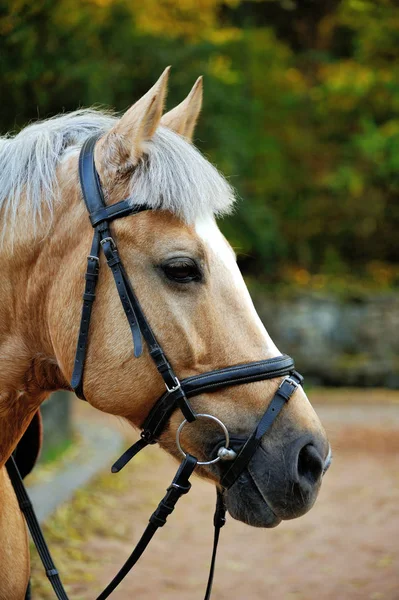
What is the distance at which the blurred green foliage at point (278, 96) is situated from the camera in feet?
35.1

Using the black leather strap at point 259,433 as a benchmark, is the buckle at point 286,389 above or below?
above

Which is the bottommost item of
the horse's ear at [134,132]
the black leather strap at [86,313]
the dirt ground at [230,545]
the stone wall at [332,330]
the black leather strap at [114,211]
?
the stone wall at [332,330]

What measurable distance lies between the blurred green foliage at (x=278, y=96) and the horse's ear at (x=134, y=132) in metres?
4.62

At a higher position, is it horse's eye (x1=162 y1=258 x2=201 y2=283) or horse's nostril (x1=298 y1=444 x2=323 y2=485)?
horse's eye (x1=162 y1=258 x2=201 y2=283)

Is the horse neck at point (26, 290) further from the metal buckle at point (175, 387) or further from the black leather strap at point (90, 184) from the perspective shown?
the metal buckle at point (175, 387)

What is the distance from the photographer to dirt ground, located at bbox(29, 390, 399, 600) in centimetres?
471

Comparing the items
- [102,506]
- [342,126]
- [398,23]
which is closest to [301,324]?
[342,126]

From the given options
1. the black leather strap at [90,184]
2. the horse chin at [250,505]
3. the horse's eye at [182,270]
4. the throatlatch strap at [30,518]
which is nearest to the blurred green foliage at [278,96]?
the black leather strap at [90,184]

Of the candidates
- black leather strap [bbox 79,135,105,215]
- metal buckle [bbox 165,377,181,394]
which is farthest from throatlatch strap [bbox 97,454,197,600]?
black leather strap [bbox 79,135,105,215]

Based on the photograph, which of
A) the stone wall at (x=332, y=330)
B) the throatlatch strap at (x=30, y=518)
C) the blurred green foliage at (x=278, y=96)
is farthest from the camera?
the stone wall at (x=332, y=330)

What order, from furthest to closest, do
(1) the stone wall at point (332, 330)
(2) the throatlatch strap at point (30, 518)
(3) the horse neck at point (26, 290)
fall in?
(1) the stone wall at point (332, 330) < (2) the throatlatch strap at point (30, 518) < (3) the horse neck at point (26, 290)

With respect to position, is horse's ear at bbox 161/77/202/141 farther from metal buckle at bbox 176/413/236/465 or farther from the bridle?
metal buckle at bbox 176/413/236/465

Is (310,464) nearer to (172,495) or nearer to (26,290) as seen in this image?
(172,495)

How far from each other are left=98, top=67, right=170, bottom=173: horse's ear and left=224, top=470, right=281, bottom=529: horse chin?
40.2 inches
